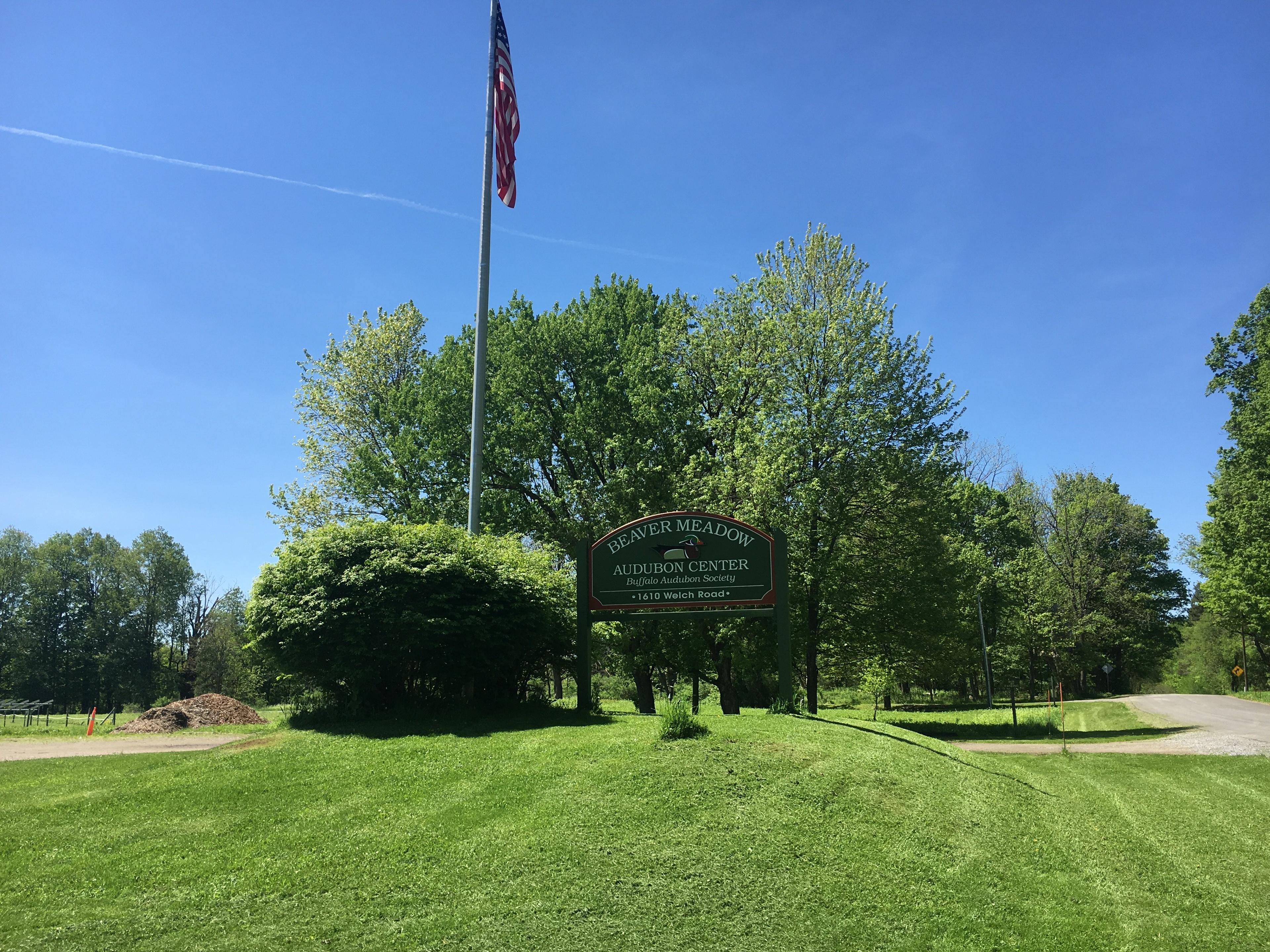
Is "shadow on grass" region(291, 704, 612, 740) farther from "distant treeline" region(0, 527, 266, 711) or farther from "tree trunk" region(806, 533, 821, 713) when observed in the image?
"distant treeline" region(0, 527, 266, 711)

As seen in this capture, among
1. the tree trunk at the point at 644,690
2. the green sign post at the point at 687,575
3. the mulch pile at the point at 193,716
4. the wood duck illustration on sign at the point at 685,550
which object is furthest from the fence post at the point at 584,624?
the tree trunk at the point at 644,690

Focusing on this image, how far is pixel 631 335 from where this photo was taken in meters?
25.0

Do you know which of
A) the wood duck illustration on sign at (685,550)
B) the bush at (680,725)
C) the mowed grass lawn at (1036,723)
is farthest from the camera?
the mowed grass lawn at (1036,723)

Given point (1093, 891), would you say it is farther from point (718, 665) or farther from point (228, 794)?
point (718, 665)

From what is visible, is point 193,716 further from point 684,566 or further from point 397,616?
point 684,566

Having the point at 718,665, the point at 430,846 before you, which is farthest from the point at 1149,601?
the point at 430,846

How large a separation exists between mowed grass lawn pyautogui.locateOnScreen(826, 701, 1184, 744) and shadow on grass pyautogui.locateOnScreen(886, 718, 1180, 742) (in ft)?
0.09

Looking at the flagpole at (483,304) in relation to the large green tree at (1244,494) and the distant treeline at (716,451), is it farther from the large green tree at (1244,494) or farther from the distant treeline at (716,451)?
the large green tree at (1244,494)

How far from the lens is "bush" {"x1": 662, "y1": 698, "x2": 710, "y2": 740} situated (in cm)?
1030

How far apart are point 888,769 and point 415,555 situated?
8.64m

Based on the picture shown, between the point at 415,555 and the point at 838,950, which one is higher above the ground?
the point at 415,555

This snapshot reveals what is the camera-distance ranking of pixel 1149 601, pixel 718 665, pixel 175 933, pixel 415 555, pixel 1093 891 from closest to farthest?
pixel 175 933 → pixel 1093 891 → pixel 415 555 → pixel 718 665 → pixel 1149 601

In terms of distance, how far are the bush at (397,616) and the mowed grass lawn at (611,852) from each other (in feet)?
7.76

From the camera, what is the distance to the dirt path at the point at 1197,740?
1711 cm
